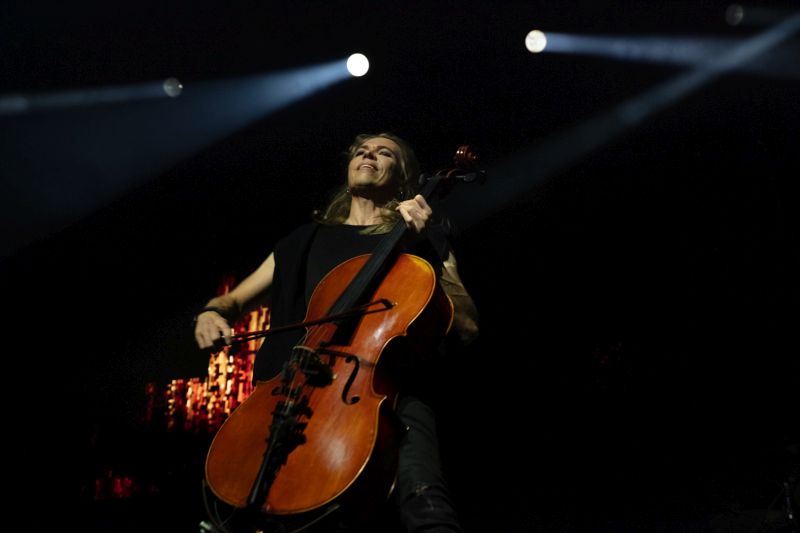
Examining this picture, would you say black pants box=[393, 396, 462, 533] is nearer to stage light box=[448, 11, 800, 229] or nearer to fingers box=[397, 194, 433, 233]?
fingers box=[397, 194, 433, 233]

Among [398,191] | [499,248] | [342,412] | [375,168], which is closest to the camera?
[342,412]

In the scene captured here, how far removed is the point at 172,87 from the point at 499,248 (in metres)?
3.21

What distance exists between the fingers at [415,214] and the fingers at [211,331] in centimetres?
69

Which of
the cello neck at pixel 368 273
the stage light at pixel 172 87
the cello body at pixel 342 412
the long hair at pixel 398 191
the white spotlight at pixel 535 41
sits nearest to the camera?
the cello body at pixel 342 412

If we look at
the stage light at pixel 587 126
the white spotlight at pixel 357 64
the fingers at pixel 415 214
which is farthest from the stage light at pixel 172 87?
the fingers at pixel 415 214

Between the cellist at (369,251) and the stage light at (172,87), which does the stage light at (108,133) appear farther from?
the cellist at (369,251)

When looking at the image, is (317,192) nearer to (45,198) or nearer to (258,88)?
(258,88)

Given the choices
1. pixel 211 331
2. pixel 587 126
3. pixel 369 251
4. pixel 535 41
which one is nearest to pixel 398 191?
pixel 369 251

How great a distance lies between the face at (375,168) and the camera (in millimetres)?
2633

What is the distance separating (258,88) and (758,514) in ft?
15.7

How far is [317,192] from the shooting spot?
5.61 metres

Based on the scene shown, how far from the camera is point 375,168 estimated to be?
8.70 feet

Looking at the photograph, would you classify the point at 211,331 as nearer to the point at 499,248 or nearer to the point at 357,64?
the point at 357,64

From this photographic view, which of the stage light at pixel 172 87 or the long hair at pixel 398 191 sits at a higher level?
the stage light at pixel 172 87
